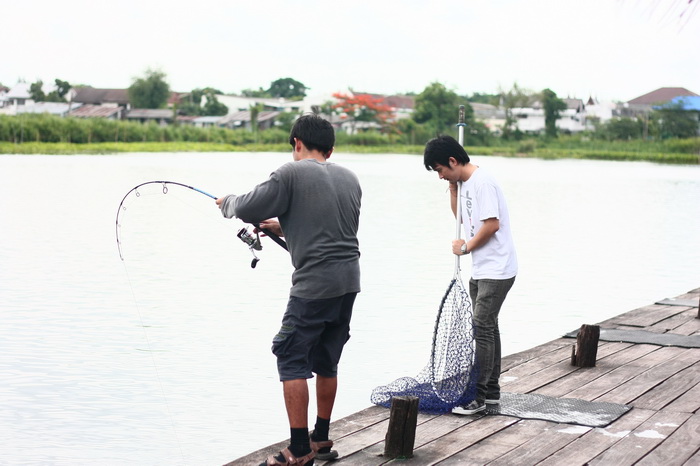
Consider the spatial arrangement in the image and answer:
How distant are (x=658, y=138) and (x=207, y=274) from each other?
69428 millimetres

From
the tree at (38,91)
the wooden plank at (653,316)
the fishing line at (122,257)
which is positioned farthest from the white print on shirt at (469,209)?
the tree at (38,91)

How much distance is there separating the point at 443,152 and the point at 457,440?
4.56 ft

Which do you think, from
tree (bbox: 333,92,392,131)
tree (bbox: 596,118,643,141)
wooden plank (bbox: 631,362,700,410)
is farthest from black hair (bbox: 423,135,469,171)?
tree (bbox: 333,92,392,131)

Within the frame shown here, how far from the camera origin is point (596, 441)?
4.58 metres

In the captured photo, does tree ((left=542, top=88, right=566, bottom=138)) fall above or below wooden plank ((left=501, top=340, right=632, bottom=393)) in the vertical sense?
above

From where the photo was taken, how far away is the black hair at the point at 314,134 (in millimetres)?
4012

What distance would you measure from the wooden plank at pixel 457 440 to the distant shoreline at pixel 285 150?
5184 cm

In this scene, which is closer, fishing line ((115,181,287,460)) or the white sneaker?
fishing line ((115,181,287,460))

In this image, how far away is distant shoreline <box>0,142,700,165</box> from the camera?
5672cm

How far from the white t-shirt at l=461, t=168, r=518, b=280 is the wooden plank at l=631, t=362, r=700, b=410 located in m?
1.16

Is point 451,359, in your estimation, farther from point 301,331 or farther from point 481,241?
point 301,331

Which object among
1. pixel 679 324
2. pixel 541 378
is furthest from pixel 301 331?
pixel 679 324

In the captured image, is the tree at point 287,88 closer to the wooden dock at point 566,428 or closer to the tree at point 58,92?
the tree at point 58,92

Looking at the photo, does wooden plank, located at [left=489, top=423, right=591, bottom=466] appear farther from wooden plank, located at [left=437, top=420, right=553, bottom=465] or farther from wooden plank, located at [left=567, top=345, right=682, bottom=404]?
wooden plank, located at [left=567, top=345, right=682, bottom=404]
